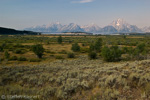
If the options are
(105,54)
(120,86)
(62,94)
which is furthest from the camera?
(105,54)

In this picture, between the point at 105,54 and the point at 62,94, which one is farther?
the point at 105,54

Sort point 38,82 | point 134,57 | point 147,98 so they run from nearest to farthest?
point 147,98
point 38,82
point 134,57

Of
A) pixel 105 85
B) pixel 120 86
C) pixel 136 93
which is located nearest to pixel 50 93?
pixel 105 85

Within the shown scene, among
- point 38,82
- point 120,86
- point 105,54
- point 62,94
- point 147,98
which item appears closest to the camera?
point 147,98

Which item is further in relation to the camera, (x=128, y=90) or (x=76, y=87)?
(x=76, y=87)

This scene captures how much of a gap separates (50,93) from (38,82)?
2411 millimetres

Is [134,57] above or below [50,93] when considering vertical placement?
below

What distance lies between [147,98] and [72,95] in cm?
392

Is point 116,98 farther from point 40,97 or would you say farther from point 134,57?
point 134,57

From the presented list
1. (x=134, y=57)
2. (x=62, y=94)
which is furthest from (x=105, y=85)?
(x=134, y=57)

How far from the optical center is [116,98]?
5715 millimetres

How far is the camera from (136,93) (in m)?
6.19

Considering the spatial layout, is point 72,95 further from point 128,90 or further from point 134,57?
point 134,57

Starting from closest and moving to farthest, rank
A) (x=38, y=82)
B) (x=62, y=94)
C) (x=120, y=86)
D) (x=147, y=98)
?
(x=147, y=98), (x=62, y=94), (x=120, y=86), (x=38, y=82)
